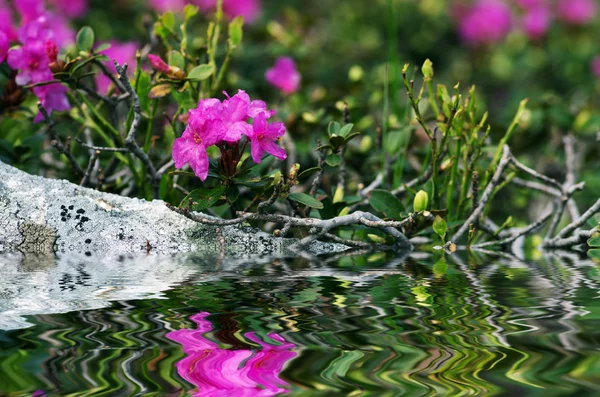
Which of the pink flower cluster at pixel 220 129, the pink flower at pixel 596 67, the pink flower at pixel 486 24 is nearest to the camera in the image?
the pink flower cluster at pixel 220 129

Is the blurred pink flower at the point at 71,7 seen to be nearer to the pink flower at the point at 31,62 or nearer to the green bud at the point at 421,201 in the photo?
the pink flower at the point at 31,62

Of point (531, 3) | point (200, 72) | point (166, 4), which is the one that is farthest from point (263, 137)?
point (531, 3)

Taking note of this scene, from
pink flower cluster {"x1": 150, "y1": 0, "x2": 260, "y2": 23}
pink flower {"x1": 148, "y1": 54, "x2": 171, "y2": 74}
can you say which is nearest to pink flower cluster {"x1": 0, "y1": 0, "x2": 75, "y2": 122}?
pink flower {"x1": 148, "y1": 54, "x2": 171, "y2": 74}

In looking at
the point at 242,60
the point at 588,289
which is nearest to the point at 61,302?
the point at 588,289

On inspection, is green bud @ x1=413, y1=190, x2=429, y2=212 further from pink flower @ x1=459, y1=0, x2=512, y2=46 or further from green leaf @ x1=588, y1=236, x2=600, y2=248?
pink flower @ x1=459, y1=0, x2=512, y2=46

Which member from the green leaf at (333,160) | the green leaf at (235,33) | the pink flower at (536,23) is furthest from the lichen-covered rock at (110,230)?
the pink flower at (536,23)

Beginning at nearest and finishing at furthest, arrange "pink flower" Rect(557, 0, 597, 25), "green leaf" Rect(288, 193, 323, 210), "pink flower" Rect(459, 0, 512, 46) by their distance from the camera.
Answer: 1. "green leaf" Rect(288, 193, 323, 210)
2. "pink flower" Rect(459, 0, 512, 46)
3. "pink flower" Rect(557, 0, 597, 25)

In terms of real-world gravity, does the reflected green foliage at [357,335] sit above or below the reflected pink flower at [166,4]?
below

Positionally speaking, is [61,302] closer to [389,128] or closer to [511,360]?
[511,360]
